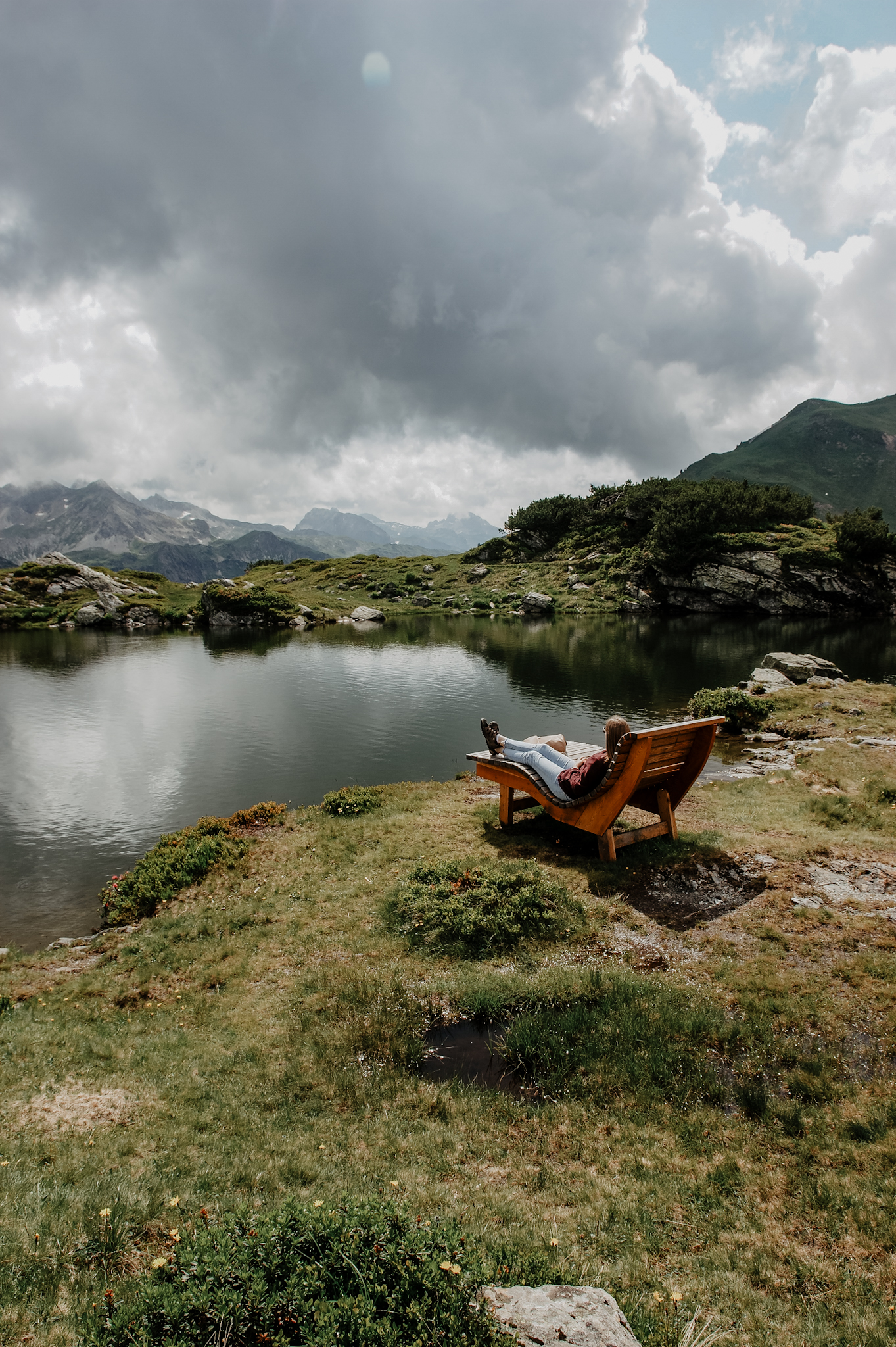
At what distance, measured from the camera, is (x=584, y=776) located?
11391 millimetres

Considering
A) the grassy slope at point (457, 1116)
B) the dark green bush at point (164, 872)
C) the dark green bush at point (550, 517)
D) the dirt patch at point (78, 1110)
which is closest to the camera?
the grassy slope at point (457, 1116)

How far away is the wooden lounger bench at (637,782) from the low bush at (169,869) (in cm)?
674

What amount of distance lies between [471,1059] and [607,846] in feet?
17.8

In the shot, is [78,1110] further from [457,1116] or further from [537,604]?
[537,604]

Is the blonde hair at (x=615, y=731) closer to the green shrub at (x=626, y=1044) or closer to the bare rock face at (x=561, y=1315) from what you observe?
the green shrub at (x=626, y=1044)

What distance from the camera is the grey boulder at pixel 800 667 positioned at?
3225cm

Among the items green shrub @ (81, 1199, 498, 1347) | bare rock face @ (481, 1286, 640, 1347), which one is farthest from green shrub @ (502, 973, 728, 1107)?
green shrub @ (81, 1199, 498, 1347)

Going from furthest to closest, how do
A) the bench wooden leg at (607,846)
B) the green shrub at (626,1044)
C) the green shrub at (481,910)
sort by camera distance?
the bench wooden leg at (607,846)
the green shrub at (481,910)
the green shrub at (626,1044)

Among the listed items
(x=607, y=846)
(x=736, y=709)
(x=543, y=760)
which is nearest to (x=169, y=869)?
(x=543, y=760)

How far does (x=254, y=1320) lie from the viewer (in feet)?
9.55

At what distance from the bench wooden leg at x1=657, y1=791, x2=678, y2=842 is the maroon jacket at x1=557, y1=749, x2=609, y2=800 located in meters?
1.52

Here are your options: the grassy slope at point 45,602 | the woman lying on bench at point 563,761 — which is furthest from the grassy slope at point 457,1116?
the grassy slope at point 45,602

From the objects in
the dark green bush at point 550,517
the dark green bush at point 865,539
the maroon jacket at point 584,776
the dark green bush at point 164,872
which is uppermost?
the dark green bush at point 550,517

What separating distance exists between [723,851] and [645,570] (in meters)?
88.2
